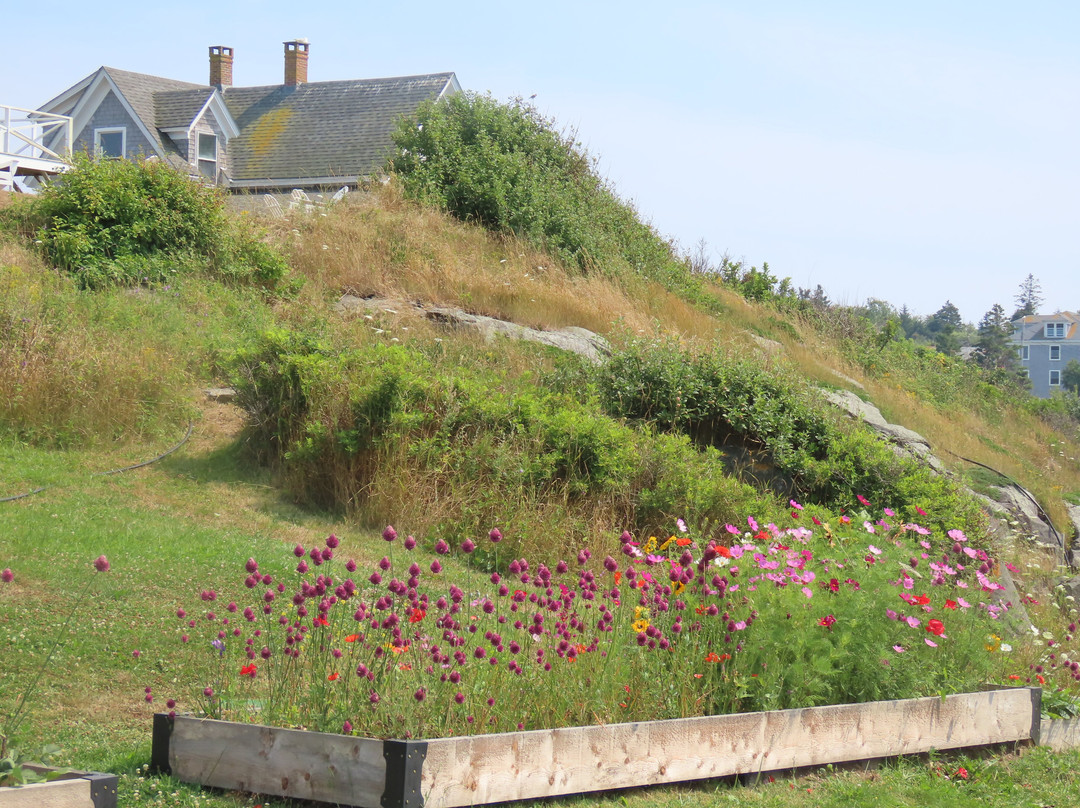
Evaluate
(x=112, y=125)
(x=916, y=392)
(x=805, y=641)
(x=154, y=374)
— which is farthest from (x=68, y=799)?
(x=112, y=125)

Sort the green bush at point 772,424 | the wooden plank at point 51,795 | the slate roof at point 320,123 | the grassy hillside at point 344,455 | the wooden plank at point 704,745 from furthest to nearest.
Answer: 1. the slate roof at point 320,123
2. the green bush at point 772,424
3. the grassy hillside at point 344,455
4. the wooden plank at point 704,745
5. the wooden plank at point 51,795

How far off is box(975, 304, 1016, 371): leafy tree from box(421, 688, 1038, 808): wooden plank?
68571 millimetres

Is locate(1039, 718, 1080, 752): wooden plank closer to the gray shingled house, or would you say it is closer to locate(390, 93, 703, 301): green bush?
locate(390, 93, 703, 301): green bush

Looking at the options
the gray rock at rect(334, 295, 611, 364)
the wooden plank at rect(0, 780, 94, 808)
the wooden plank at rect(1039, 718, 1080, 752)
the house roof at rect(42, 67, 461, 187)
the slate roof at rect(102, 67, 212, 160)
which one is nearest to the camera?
the wooden plank at rect(0, 780, 94, 808)

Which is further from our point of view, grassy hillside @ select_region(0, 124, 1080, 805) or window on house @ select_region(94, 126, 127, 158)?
Result: window on house @ select_region(94, 126, 127, 158)

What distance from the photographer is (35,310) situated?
9336 mm

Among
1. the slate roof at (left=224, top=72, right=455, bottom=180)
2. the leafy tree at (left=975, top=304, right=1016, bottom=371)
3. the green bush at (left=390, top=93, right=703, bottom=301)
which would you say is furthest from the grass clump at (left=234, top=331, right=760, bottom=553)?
the leafy tree at (left=975, top=304, right=1016, bottom=371)

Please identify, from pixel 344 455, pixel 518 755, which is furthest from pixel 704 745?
pixel 344 455

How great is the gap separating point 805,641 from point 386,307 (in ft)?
27.6

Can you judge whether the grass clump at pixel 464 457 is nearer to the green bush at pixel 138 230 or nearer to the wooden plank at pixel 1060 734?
the wooden plank at pixel 1060 734

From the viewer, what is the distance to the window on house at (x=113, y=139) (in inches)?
1127

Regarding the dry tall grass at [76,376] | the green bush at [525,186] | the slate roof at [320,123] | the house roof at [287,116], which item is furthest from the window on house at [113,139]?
the dry tall grass at [76,376]

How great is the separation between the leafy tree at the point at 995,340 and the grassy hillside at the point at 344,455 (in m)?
61.5

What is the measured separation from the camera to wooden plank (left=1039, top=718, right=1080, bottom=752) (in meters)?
5.08
